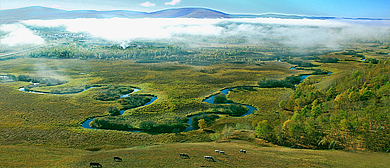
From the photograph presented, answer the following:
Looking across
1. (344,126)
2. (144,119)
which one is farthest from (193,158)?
(144,119)

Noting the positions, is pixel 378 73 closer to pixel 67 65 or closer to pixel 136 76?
pixel 136 76

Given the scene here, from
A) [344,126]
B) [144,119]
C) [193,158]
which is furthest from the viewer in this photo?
[144,119]

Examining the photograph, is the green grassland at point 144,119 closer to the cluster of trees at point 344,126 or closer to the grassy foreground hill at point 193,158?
the grassy foreground hill at point 193,158

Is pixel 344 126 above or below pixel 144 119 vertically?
above

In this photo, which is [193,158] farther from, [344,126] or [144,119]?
[144,119]

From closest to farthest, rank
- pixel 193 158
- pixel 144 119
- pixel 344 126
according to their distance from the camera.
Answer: pixel 193 158, pixel 344 126, pixel 144 119

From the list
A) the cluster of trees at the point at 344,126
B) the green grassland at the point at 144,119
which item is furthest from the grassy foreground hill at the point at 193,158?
the cluster of trees at the point at 344,126

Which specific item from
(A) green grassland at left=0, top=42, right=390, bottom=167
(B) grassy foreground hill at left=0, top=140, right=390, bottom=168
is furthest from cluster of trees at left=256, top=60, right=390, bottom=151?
(B) grassy foreground hill at left=0, top=140, right=390, bottom=168

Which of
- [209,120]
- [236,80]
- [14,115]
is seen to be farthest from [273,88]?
[14,115]

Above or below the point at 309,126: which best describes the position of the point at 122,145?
below
